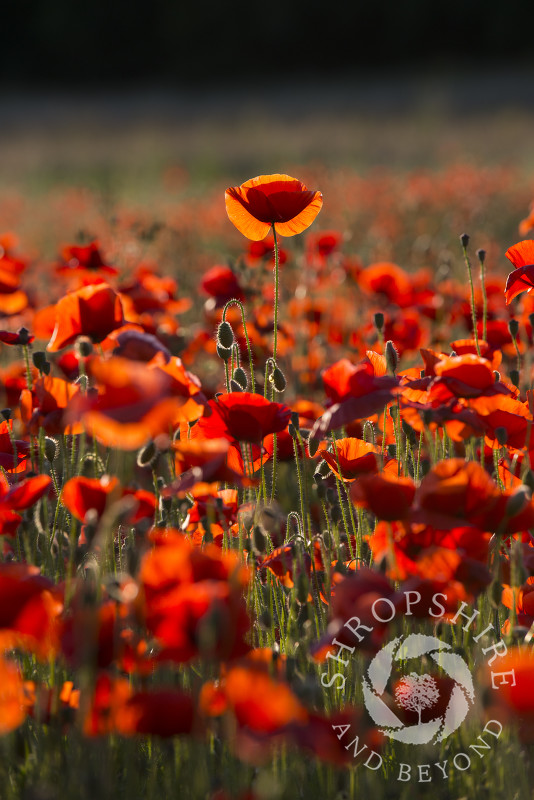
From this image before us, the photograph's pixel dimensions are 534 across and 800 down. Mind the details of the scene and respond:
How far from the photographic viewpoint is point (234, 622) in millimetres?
951

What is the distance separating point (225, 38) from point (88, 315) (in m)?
38.2

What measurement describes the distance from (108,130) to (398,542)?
2037cm

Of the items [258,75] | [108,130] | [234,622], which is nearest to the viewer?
[234,622]

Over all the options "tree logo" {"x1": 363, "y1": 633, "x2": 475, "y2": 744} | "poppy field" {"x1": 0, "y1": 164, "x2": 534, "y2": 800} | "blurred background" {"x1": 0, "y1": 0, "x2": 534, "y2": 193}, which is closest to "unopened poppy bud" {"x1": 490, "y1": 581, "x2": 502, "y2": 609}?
"poppy field" {"x1": 0, "y1": 164, "x2": 534, "y2": 800}

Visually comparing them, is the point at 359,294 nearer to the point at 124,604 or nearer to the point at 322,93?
the point at 124,604

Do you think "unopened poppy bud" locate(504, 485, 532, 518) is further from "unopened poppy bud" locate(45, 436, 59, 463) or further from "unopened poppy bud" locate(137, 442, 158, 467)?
"unopened poppy bud" locate(45, 436, 59, 463)

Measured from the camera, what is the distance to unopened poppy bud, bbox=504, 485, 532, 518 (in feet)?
3.51

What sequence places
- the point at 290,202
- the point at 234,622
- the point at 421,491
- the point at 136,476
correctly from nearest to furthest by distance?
the point at 234,622 < the point at 421,491 < the point at 290,202 < the point at 136,476

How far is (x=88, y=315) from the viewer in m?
1.54

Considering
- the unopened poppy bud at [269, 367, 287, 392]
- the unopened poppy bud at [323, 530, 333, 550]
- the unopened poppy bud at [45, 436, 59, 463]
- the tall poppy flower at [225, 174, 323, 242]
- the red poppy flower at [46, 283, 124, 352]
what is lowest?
the unopened poppy bud at [323, 530, 333, 550]

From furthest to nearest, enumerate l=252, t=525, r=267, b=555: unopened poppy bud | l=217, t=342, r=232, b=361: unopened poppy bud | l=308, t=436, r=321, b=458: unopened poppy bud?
l=217, t=342, r=232, b=361: unopened poppy bud, l=308, t=436, r=321, b=458: unopened poppy bud, l=252, t=525, r=267, b=555: unopened poppy bud

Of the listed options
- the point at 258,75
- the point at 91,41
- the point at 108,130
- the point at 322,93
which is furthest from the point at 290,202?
the point at 91,41

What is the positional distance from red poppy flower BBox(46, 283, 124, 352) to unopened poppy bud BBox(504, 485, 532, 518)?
29.4 inches

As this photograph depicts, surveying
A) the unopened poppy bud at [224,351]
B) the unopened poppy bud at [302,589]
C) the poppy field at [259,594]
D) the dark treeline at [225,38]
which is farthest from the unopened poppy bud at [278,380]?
the dark treeline at [225,38]
